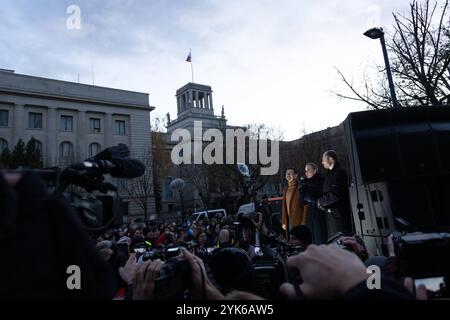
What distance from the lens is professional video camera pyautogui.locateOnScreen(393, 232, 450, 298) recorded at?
244cm

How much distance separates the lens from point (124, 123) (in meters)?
48.2

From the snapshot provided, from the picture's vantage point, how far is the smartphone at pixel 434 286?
7.27 ft

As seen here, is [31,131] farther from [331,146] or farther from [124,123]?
[331,146]

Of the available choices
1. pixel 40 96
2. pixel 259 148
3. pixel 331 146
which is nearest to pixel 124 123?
pixel 40 96

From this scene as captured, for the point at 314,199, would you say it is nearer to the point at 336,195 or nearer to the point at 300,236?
the point at 336,195

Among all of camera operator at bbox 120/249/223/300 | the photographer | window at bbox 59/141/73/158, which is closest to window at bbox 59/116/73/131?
window at bbox 59/141/73/158

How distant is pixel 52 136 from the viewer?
139 feet

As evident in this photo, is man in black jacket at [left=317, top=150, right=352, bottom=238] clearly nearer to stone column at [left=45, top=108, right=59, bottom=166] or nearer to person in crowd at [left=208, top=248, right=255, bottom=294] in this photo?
person in crowd at [left=208, top=248, right=255, bottom=294]

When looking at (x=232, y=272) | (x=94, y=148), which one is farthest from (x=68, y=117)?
(x=232, y=272)

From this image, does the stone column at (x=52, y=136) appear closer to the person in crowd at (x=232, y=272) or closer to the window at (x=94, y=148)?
the window at (x=94, y=148)

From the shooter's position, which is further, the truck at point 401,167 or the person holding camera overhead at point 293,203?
the person holding camera overhead at point 293,203

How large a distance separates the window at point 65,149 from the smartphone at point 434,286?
4452cm

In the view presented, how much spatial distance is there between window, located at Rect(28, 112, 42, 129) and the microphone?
4606cm

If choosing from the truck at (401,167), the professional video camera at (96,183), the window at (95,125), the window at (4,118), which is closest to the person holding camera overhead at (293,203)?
the truck at (401,167)
